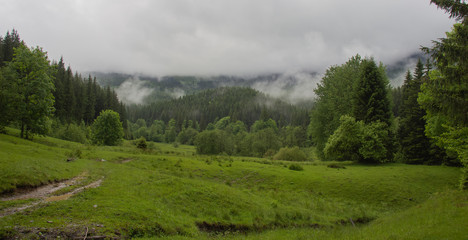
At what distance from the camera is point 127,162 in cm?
3088

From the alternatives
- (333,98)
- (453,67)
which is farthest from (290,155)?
(453,67)

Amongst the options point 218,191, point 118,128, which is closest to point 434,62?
point 218,191

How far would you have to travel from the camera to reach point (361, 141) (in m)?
38.0

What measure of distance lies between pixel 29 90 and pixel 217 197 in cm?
4069

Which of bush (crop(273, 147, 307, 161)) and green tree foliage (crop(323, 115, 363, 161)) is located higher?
green tree foliage (crop(323, 115, 363, 161))

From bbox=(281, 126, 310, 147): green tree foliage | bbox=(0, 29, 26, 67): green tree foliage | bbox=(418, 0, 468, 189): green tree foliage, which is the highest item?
bbox=(0, 29, 26, 67): green tree foliage

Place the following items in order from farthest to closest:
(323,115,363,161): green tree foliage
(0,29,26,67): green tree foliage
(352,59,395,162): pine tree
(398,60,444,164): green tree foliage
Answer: (0,29,26,67): green tree foliage → (352,59,395,162): pine tree → (398,60,444,164): green tree foliage → (323,115,363,161): green tree foliage

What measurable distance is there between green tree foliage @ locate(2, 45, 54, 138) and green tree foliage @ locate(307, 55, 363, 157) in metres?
56.0

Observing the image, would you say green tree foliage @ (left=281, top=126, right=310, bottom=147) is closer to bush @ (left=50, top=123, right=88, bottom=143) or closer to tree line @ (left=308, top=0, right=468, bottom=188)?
tree line @ (left=308, top=0, right=468, bottom=188)

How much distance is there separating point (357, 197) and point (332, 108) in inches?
1227

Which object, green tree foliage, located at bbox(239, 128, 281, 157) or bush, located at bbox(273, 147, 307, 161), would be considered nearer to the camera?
bush, located at bbox(273, 147, 307, 161)

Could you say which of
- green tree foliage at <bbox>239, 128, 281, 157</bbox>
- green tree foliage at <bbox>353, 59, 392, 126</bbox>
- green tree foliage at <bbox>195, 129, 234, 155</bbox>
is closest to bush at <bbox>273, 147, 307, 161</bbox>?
green tree foliage at <bbox>353, 59, 392, 126</bbox>

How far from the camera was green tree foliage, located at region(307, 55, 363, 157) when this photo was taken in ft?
170

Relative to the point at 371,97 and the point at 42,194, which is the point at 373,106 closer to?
the point at 371,97
